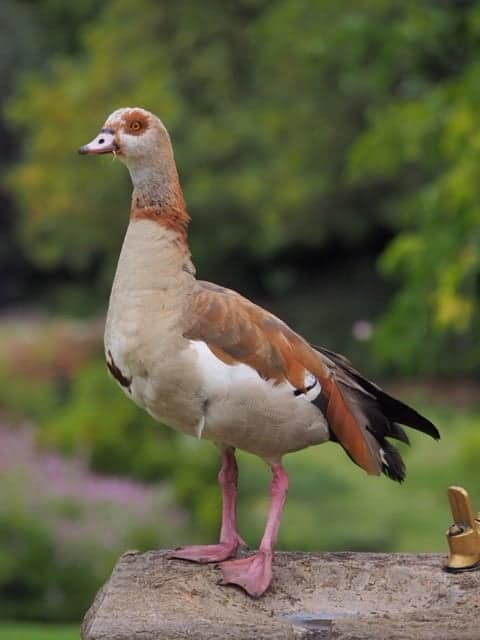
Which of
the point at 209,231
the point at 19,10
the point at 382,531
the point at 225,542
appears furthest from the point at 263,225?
the point at 225,542

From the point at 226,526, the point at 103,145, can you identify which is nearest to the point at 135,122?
the point at 103,145

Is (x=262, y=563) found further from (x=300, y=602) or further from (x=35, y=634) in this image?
(x=35, y=634)

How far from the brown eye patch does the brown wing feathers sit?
1.39ft

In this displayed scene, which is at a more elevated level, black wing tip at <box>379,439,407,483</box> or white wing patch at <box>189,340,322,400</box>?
white wing patch at <box>189,340,322,400</box>

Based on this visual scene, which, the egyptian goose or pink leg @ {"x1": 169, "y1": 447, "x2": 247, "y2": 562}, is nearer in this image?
the egyptian goose

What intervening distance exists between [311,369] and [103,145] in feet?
2.51

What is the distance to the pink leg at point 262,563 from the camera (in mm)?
3236

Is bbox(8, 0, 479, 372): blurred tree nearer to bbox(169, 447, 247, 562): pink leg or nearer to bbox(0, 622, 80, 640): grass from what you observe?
bbox(0, 622, 80, 640): grass

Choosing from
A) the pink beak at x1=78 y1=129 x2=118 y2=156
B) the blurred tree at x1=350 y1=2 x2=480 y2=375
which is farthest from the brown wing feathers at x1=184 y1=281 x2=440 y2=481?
the blurred tree at x1=350 y1=2 x2=480 y2=375

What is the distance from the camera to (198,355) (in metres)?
3.12

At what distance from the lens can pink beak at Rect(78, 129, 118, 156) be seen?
314 cm

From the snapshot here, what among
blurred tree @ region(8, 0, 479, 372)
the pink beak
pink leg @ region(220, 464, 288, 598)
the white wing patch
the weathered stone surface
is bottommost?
the weathered stone surface

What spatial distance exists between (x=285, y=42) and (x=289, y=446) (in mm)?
6599

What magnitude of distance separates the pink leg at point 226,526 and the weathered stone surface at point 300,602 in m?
0.06
